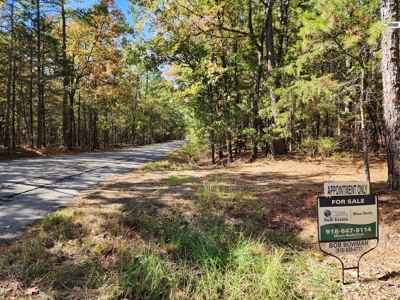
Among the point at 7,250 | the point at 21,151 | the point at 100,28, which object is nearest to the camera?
the point at 7,250

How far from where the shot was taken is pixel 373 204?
3006 mm

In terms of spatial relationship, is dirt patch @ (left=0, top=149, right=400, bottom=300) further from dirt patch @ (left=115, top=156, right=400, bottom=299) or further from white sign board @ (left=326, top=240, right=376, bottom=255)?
white sign board @ (left=326, top=240, right=376, bottom=255)

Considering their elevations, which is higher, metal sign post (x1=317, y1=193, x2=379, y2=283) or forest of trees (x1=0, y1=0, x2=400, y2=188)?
forest of trees (x1=0, y1=0, x2=400, y2=188)

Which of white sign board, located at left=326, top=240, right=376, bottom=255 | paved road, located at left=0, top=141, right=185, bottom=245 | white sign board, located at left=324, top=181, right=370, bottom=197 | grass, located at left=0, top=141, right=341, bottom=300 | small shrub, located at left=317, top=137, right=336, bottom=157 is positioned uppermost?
small shrub, located at left=317, top=137, right=336, bottom=157

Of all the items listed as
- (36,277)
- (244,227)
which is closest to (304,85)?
(244,227)

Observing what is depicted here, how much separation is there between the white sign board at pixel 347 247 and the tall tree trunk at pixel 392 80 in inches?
101

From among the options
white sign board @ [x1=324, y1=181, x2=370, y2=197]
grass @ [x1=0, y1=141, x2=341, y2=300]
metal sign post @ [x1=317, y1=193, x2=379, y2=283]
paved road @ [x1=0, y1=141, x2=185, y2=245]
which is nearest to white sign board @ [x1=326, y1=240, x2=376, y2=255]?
metal sign post @ [x1=317, y1=193, x2=379, y2=283]

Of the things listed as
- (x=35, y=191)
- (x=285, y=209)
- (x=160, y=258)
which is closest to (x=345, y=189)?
(x=285, y=209)

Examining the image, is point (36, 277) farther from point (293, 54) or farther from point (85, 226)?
point (293, 54)

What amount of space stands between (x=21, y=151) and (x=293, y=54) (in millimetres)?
15017

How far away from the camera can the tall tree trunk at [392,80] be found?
4.66 m

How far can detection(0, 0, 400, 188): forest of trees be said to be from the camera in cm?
509

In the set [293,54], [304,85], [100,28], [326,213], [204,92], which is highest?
[100,28]

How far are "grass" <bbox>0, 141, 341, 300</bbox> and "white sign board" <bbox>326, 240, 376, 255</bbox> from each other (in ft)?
1.32
